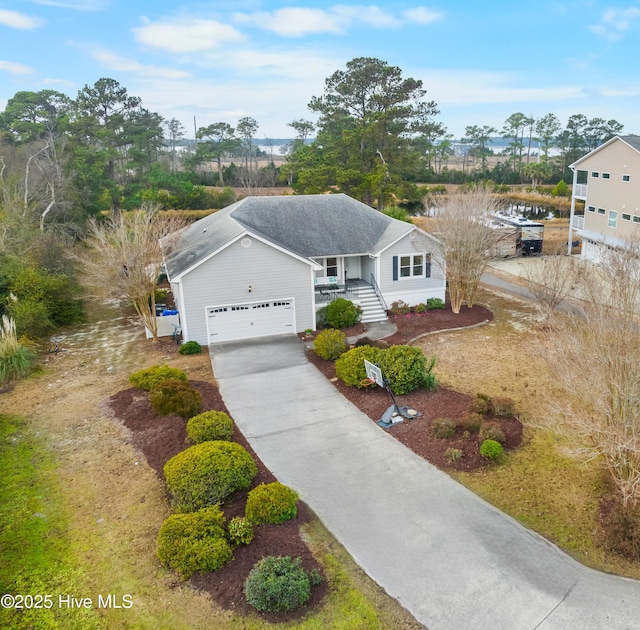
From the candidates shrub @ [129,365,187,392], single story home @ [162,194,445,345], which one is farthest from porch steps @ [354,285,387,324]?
shrub @ [129,365,187,392]

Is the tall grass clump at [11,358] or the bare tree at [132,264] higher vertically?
the bare tree at [132,264]

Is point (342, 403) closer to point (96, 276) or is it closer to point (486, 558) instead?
point (486, 558)

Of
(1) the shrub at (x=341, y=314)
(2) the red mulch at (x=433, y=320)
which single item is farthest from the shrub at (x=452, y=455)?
(1) the shrub at (x=341, y=314)

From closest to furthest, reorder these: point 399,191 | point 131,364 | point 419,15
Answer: point 131,364
point 419,15
point 399,191

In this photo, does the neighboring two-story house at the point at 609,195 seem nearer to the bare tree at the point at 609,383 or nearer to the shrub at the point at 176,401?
the bare tree at the point at 609,383

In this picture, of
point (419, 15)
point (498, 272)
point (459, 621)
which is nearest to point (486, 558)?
point (459, 621)

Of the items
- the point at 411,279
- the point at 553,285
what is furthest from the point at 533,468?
the point at 411,279
